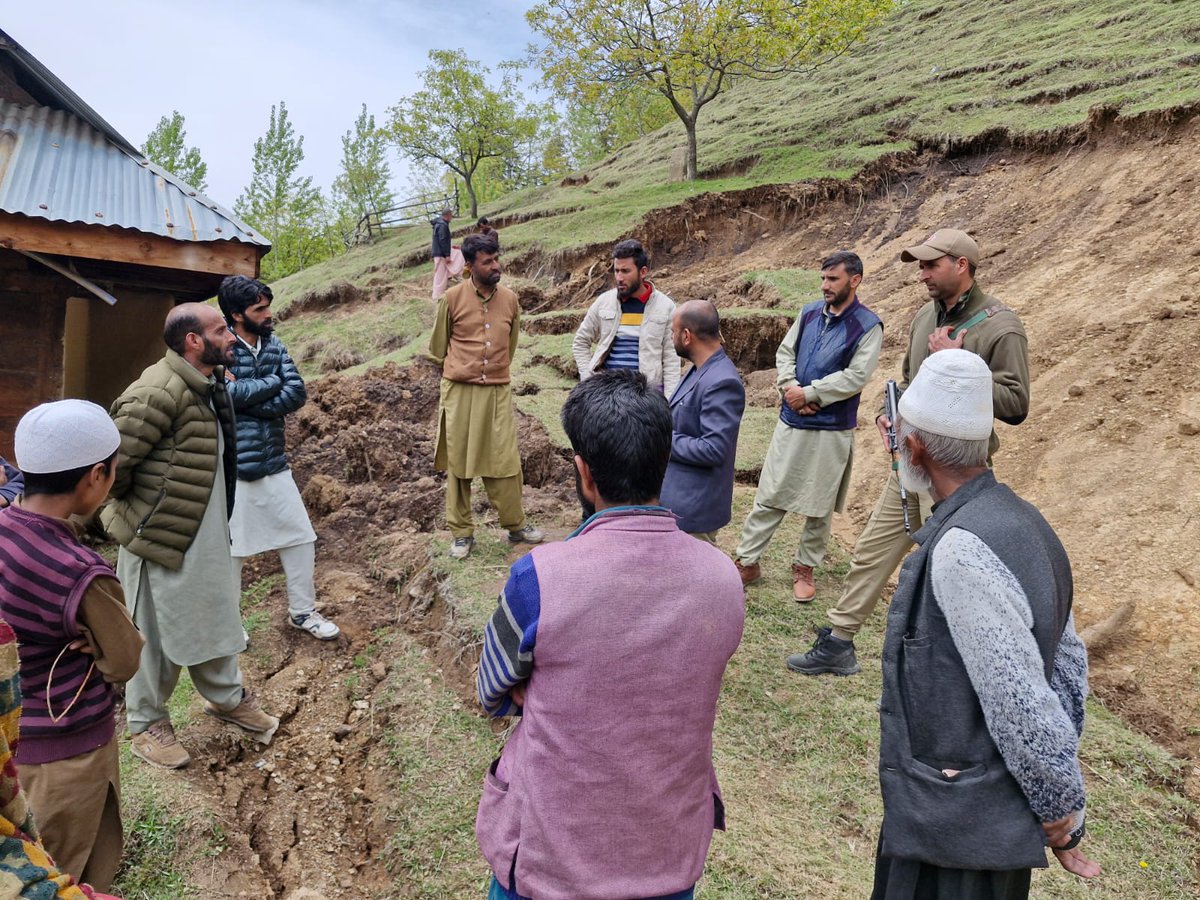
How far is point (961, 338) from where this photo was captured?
329 cm

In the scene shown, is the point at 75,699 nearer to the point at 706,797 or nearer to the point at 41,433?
the point at 41,433

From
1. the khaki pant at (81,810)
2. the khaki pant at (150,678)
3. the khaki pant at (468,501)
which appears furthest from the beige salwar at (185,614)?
the khaki pant at (468,501)

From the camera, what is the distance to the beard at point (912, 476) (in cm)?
180

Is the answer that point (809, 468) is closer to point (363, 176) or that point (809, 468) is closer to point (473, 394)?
point (473, 394)

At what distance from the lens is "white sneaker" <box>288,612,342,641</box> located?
172 inches

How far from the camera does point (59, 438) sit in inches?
78.7

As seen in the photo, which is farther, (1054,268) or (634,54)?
(634,54)

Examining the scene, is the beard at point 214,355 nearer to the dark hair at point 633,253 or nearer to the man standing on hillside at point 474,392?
the man standing on hillside at point 474,392

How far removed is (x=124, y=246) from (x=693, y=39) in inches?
577

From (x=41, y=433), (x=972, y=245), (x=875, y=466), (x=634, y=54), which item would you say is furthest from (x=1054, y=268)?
(x=634, y=54)

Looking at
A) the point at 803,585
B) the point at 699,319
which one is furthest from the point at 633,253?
the point at 803,585

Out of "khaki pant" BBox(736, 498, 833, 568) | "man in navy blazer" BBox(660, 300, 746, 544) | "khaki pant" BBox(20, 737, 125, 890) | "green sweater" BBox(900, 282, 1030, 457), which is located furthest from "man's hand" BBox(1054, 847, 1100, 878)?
"khaki pant" BBox(736, 498, 833, 568)

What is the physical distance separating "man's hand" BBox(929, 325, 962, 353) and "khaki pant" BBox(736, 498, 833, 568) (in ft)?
5.00

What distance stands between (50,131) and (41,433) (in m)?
5.17
